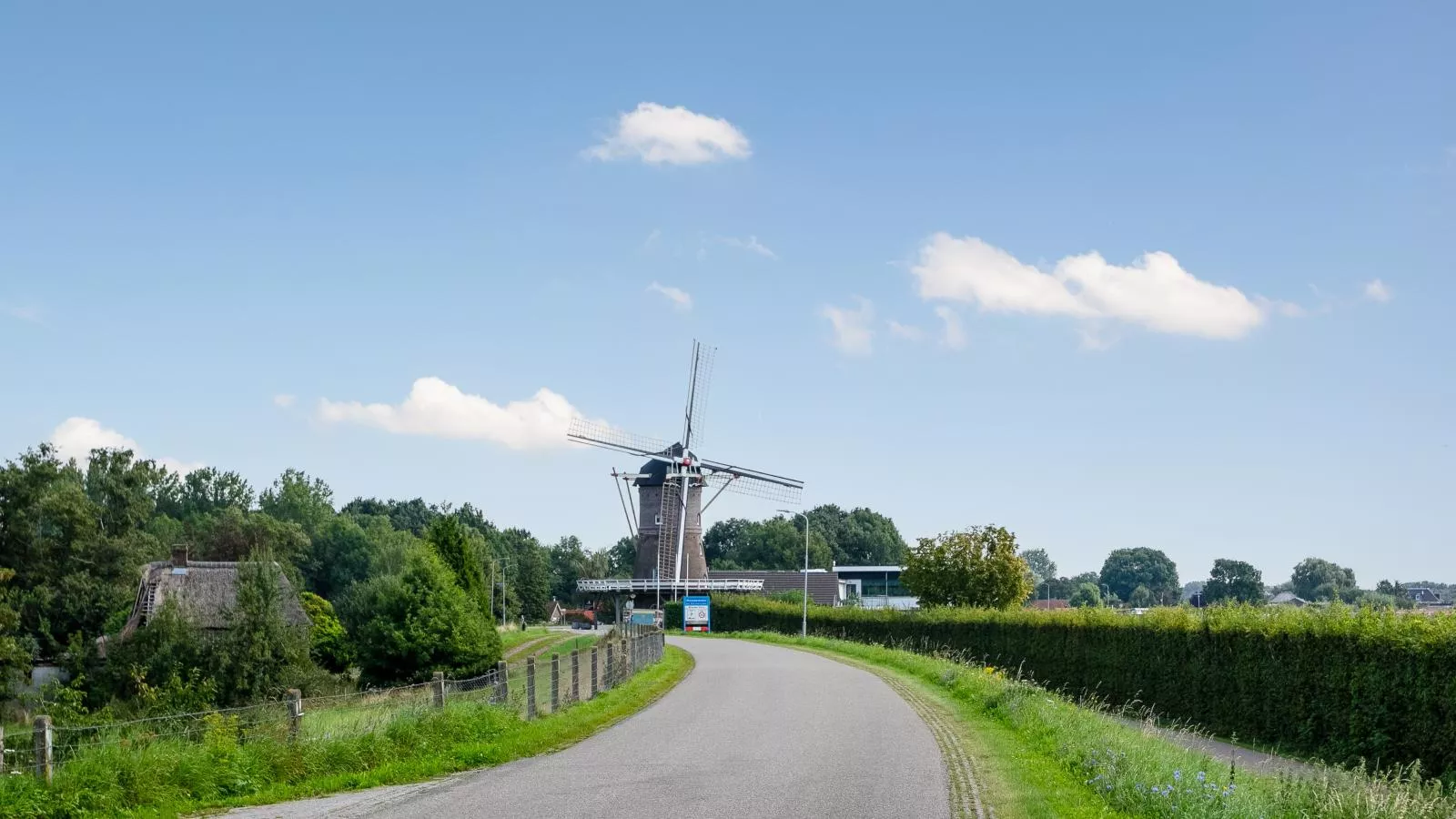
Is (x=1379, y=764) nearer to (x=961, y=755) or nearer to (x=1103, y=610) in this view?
(x=961, y=755)

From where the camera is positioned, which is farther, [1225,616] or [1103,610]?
[1103,610]

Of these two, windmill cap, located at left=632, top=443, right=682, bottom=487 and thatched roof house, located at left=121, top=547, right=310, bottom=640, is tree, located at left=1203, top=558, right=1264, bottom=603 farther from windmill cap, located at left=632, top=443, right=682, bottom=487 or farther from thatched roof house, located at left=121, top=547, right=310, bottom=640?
thatched roof house, located at left=121, top=547, right=310, bottom=640

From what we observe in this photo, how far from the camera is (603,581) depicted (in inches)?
3585

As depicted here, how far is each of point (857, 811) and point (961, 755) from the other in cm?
511

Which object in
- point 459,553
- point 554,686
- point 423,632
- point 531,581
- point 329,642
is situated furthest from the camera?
point 531,581

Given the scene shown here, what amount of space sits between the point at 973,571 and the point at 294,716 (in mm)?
44699

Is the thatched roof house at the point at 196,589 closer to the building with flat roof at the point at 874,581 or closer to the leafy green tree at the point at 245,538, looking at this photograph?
the leafy green tree at the point at 245,538

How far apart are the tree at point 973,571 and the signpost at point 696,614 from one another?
20.7 metres

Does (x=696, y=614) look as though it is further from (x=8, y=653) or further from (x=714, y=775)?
(x=714, y=775)

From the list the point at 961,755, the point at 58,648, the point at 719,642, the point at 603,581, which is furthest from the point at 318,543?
the point at 961,755

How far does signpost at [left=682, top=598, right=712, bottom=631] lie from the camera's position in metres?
76.8

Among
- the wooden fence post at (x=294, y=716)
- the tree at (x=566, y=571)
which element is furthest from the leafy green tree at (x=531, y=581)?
the wooden fence post at (x=294, y=716)

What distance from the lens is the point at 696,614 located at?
77.1 metres

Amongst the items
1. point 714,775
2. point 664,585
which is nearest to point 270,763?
point 714,775
